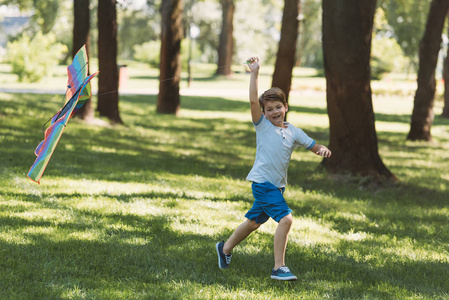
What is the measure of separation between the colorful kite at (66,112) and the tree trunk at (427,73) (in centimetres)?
1343

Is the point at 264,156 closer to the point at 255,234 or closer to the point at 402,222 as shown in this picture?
the point at 255,234

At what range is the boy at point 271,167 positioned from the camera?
469 cm

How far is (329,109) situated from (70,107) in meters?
6.27

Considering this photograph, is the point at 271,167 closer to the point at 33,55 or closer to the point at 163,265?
the point at 163,265

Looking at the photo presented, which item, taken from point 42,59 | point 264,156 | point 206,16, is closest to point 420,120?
point 264,156

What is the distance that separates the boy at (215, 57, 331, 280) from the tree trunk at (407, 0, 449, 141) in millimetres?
12664

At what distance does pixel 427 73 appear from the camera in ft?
54.4

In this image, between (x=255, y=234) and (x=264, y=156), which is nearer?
(x=264, y=156)

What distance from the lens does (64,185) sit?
784 centimetres

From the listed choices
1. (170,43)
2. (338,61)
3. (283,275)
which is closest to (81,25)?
(170,43)

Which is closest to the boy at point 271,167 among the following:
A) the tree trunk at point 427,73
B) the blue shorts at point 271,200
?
the blue shorts at point 271,200

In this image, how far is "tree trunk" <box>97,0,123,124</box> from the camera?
15.1m

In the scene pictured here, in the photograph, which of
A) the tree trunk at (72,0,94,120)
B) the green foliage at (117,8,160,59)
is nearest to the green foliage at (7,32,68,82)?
the tree trunk at (72,0,94,120)

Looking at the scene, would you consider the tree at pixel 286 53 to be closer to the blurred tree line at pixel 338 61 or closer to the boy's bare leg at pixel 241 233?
the blurred tree line at pixel 338 61
